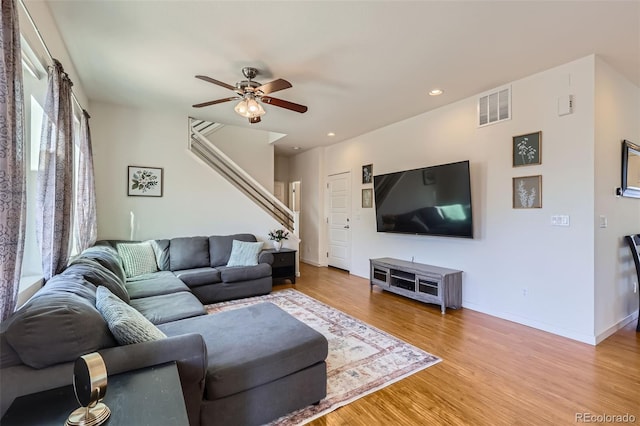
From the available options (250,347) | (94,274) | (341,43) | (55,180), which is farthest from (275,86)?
(250,347)

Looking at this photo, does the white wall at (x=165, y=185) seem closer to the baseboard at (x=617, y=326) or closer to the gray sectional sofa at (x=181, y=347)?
the gray sectional sofa at (x=181, y=347)

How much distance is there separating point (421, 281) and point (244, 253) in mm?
2701

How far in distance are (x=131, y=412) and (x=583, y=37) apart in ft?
13.4

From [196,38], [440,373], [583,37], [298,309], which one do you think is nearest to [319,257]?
[298,309]

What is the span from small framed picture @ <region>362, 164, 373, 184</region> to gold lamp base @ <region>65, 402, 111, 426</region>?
16.6 feet

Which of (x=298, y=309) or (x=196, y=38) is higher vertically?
(x=196, y=38)

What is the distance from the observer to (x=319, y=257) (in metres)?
6.96

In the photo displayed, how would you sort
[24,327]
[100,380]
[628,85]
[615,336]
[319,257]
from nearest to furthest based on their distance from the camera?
[100,380] < [24,327] < [615,336] < [628,85] < [319,257]

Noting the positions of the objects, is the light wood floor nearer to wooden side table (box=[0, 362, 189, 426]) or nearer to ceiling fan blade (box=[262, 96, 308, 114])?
wooden side table (box=[0, 362, 189, 426])

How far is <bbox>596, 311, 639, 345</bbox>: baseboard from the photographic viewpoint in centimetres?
294

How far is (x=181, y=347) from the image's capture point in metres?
1.47

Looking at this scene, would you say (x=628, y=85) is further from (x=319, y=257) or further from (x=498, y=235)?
(x=319, y=257)

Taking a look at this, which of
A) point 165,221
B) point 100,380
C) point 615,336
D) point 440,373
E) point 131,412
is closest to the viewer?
point 100,380

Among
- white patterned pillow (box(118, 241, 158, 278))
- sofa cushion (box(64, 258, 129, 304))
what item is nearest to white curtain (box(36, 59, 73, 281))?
sofa cushion (box(64, 258, 129, 304))
